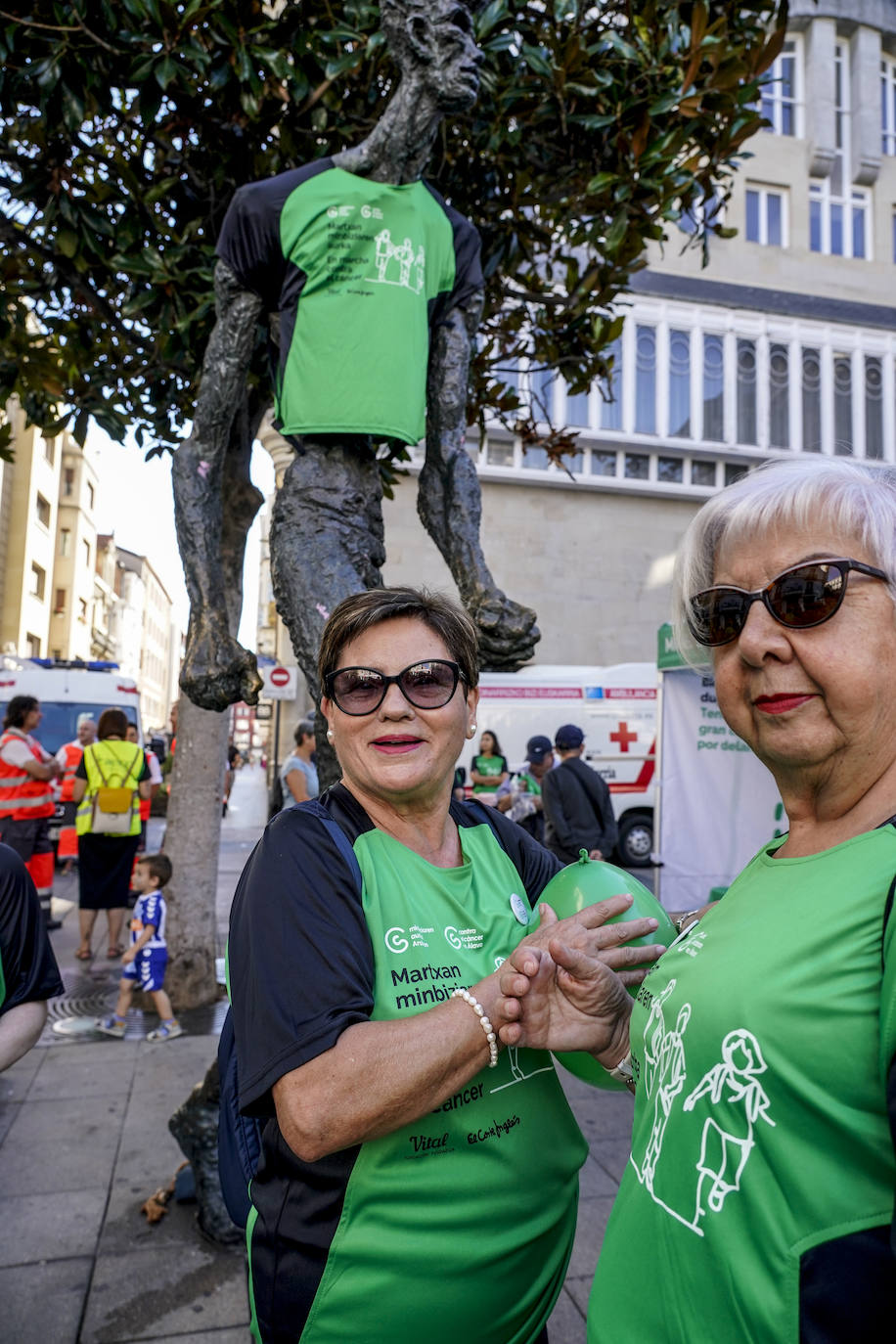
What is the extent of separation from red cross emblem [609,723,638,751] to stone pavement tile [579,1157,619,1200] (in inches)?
447

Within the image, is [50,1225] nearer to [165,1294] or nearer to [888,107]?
[165,1294]

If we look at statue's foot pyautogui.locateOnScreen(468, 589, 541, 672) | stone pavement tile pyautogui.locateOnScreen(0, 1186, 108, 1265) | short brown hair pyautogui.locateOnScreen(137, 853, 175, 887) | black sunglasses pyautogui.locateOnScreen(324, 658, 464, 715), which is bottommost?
stone pavement tile pyautogui.locateOnScreen(0, 1186, 108, 1265)

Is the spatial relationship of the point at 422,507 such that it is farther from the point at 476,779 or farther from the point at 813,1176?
the point at 476,779

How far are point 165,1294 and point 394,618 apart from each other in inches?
94.5

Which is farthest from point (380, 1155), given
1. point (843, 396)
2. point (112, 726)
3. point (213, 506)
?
point (843, 396)

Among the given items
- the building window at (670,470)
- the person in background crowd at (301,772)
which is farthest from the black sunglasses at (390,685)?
the building window at (670,470)

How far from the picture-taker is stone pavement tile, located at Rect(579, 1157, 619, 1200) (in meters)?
3.74

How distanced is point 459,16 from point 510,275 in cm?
196

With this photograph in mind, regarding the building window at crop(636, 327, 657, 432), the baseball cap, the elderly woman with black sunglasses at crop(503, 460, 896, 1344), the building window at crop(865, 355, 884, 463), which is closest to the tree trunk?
the baseball cap

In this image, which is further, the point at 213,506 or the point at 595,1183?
the point at 595,1183

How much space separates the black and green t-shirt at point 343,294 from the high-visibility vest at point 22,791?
6.03 metres

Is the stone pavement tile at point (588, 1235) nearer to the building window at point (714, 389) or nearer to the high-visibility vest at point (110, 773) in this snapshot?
the high-visibility vest at point (110, 773)

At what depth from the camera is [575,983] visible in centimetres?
150

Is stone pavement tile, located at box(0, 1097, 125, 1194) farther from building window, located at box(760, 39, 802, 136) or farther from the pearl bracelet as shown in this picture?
building window, located at box(760, 39, 802, 136)
